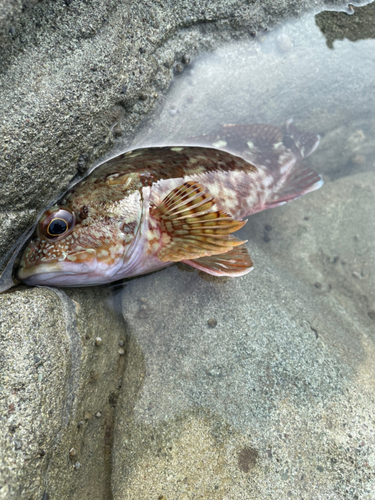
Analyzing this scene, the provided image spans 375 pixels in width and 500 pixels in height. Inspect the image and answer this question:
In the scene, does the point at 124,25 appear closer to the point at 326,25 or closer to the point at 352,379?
the point at 326,25

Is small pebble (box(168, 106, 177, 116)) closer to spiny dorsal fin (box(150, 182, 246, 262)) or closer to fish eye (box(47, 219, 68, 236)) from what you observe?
spiny dorsal fin (box(150, 182, 246, 262))

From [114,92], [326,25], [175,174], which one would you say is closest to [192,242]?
[175,174]

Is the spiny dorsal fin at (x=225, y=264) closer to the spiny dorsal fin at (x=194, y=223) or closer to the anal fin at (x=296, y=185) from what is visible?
the spiny dorsal fin at (x=194, y=223)

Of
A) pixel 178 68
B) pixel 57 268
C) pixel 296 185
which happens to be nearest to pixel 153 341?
pixel 57 268

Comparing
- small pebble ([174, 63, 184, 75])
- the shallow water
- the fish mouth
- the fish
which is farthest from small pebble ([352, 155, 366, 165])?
the fish mouth

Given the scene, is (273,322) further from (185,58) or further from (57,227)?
(185,58)

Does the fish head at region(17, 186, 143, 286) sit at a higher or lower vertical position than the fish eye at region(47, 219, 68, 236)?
lower

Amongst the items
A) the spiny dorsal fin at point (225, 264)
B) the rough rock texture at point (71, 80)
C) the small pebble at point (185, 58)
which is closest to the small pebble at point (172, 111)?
the rough rock texture at point (71, 80)
